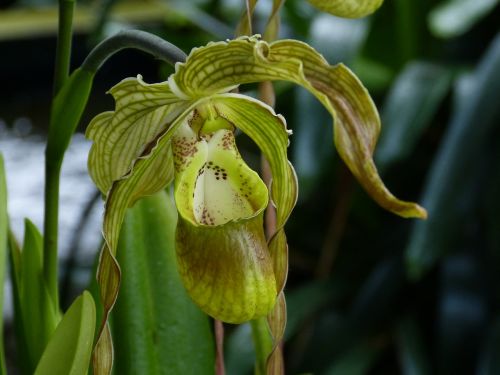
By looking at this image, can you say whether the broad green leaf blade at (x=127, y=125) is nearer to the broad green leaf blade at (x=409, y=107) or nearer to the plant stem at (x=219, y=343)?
the plant stem at (x=219, y=343)

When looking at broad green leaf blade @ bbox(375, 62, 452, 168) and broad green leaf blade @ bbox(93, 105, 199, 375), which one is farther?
broad green leaf blade @ bbox(375, 62, 452, 168)

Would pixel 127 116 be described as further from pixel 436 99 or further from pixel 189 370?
pixel 436 99

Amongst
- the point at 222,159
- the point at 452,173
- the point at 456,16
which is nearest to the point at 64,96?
the point at 222,159

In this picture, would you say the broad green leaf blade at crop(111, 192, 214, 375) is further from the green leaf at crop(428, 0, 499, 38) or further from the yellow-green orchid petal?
the green leaf at crop(428, 0, 499, 38)

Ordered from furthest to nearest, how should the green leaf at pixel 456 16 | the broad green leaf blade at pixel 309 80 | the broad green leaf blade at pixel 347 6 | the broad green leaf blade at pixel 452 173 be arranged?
1. the green leaf at pixel 456 16
2. the broad green leaf blade at pixel 452 173
3. the broad green leaf blade at pixel 347 6
4. the broad green leaf blade at pixel 309 80

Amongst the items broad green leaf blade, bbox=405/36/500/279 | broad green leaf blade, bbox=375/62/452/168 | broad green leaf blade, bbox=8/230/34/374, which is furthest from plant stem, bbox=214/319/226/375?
broad green leaf blade, bbox=375/62/452/168

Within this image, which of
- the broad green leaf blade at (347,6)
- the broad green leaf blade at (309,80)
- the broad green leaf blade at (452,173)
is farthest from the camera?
the broad green leaf blade at (452,173)

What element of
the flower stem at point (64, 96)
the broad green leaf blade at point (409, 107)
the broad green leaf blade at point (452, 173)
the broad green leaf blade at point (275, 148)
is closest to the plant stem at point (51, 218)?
the flower stem at point (64, 96)
